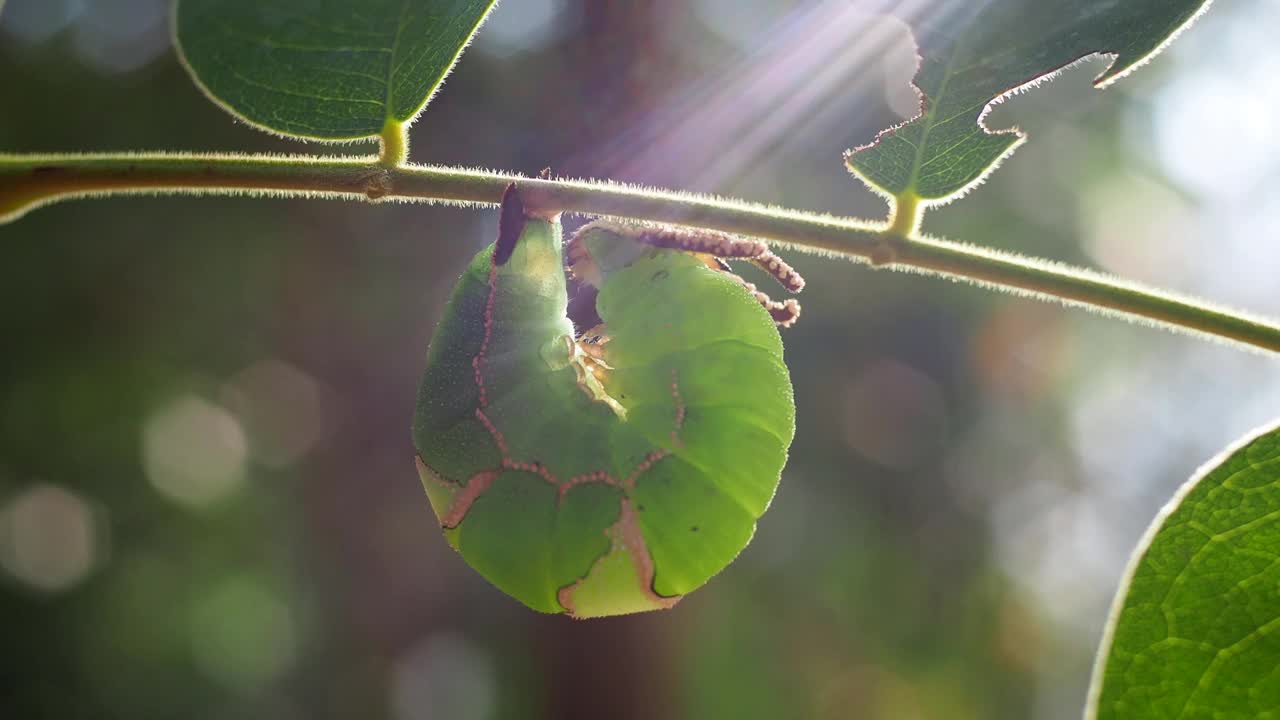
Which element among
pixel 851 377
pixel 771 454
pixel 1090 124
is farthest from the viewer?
pixel 851 377

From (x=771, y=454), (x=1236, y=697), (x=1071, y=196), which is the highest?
(x=1071, y=196)

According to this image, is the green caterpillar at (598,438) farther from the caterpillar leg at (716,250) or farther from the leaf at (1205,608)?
the leaf at (1205,608)

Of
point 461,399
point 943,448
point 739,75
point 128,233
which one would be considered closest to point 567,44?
point 739,75

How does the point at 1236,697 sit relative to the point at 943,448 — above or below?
below

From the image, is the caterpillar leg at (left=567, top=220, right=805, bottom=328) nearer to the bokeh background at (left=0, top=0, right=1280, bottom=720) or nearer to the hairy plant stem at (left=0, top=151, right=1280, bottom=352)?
the hairy plant stem at (left=0, top=151, right=1280, bottom=352)

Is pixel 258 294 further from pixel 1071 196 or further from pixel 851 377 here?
pixel 1071 196

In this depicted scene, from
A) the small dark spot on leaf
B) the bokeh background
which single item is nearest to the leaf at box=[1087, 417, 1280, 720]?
the small dark spot on leaf

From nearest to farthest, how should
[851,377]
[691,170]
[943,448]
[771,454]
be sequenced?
[771,454] < [691,170] < [851,377] < [943,448]

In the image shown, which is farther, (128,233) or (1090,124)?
(1090,124)
